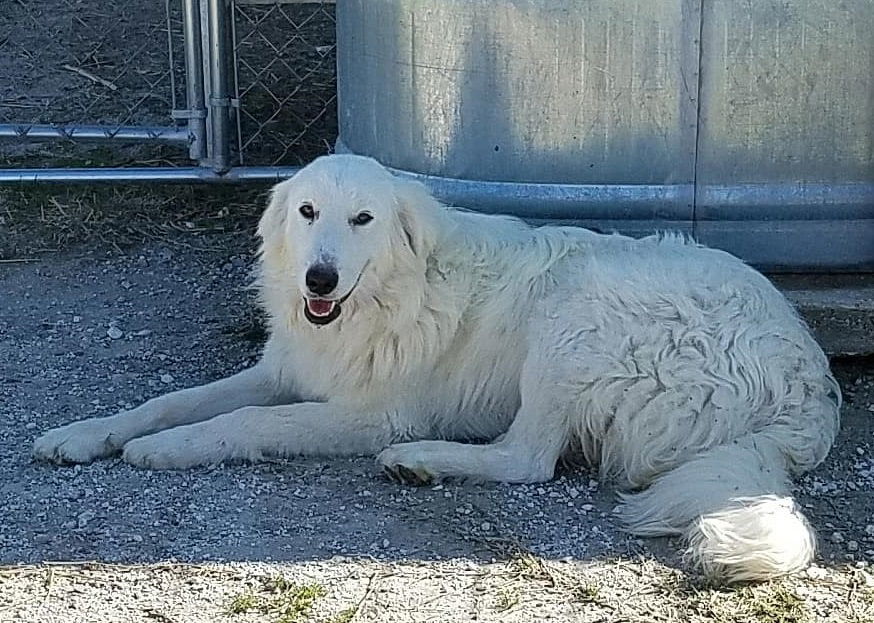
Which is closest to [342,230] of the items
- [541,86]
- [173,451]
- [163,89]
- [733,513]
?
[173,451]

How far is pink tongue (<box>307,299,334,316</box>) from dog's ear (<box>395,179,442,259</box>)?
1.19 ft

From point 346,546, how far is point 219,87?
10.1 ft

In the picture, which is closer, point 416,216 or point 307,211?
point 307,211

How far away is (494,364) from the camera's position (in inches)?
176

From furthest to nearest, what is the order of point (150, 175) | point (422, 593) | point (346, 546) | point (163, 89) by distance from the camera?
1. point (163, 89)
2. point (150, 175)
3. point (346, 546)
4. point (422, 593)

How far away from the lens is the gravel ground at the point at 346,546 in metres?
3.39

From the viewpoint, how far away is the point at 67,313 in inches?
225

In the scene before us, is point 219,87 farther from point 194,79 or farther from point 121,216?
point 121,216

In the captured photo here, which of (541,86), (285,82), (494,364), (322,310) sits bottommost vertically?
(494,364)

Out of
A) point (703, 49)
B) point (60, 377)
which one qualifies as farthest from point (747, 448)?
point (60, 377)

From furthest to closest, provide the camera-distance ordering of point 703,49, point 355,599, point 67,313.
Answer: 1. point 67,313
2. point 703,49
3. point 355,599

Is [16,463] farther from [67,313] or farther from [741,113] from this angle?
[741,113]

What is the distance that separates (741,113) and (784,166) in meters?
0.27

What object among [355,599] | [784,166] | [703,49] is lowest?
[355,599]
